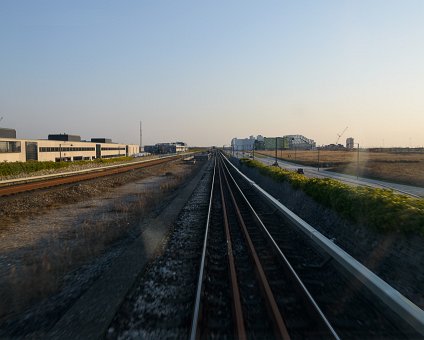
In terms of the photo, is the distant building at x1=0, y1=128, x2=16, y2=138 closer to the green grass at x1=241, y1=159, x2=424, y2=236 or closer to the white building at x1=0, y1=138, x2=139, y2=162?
the white building at x1=0, y1=138, x2=139, y2=162

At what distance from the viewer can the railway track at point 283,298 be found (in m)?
5.89

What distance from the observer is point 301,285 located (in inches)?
294

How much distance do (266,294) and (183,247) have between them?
4720 mm

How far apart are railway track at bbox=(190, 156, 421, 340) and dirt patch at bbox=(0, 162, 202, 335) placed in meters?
3.19

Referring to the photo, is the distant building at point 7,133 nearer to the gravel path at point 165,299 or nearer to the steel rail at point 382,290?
the gravel path at point 165,299

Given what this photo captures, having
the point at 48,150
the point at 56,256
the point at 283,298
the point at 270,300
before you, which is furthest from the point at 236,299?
the point at 48,150

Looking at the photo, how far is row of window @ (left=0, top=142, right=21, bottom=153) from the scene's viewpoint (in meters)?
53.4

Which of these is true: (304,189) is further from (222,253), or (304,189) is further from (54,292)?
(54,292)

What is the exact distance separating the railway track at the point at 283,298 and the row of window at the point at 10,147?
175 ft

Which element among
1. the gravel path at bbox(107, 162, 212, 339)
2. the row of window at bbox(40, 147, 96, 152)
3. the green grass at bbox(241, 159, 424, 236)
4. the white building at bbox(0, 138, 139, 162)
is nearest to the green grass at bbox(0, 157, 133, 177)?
the white building at bbox(0, 138, 139, 162)

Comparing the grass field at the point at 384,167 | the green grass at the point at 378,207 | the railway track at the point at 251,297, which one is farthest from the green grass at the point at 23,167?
the grass field at the point at 384,167

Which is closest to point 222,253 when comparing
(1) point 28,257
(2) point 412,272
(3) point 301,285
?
(3) point 301,285

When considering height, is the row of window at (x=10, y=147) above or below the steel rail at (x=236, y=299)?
above

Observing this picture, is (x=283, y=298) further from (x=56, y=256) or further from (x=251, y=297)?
(x=56, y=256)
